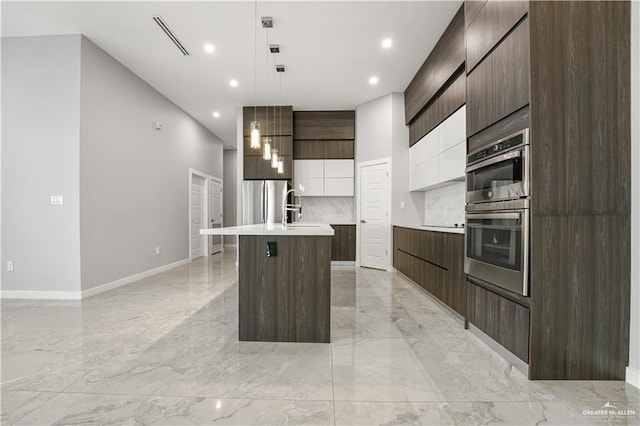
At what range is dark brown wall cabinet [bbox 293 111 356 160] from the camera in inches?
248

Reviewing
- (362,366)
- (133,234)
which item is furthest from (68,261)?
(362,366)

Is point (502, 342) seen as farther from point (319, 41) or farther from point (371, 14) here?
point (319, 41)

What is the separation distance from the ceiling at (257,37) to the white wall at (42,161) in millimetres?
398

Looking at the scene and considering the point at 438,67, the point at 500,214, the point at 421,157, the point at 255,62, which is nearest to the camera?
the point at 500,214

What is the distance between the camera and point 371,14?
3320mm

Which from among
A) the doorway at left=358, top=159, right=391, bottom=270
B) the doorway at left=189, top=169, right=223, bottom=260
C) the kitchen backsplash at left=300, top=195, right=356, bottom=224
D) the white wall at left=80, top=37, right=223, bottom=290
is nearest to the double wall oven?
the doorway at left=358, top=159, right=391, bottom=270

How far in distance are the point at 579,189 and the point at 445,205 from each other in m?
2.69

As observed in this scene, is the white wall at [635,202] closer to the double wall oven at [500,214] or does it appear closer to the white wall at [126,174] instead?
the double wall oven at [500,214]

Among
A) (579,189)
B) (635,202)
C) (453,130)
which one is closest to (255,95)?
(453,130)

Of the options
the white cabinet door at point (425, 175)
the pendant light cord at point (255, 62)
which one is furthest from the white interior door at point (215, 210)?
the white cabinet door at point (425, 175)

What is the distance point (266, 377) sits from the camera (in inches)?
73.5

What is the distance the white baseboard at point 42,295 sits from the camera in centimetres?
367

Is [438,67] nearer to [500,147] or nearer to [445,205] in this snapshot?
[445,205]

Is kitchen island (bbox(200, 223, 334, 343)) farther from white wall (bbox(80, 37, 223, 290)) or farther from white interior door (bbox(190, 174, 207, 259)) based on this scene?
white interior door (bbox(190, 174, 207, 259))
